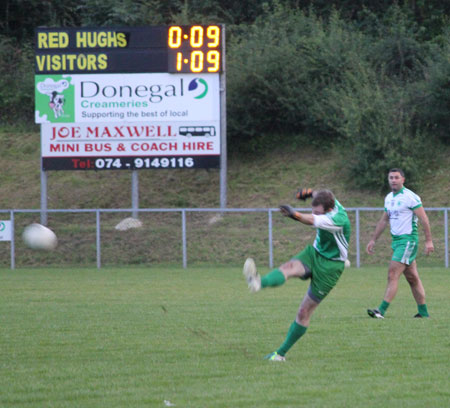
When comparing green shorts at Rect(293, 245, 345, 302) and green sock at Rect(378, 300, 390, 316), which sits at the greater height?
green shorts at Rect(293, 245, 345, 302)

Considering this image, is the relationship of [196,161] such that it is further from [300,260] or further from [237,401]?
[237,401]

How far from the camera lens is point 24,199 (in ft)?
92.5

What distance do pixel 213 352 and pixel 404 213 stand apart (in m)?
3.89

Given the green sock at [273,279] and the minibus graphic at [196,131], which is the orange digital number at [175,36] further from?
the green sock at [273,279]

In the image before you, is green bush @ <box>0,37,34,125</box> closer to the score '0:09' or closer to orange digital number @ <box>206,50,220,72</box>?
the score '0:09'

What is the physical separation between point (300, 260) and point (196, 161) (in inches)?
641

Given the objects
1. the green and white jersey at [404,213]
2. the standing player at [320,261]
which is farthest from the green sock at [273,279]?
the green and white jersey at [404,213]

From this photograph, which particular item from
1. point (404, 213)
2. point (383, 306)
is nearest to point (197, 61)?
point (404, 213)

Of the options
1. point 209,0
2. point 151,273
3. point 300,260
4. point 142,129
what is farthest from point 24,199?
point 300,260

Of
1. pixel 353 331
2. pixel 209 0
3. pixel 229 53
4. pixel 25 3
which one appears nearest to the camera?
pixel 353 331

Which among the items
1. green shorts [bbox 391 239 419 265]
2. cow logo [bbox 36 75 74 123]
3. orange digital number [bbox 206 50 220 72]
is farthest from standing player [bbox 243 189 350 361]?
cow logo [bbox 36 75 74 123]

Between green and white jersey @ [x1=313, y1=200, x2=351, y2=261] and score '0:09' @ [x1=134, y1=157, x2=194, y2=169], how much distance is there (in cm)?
1617

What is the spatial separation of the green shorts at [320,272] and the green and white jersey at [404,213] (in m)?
3.40

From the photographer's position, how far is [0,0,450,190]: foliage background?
89.2 ft
